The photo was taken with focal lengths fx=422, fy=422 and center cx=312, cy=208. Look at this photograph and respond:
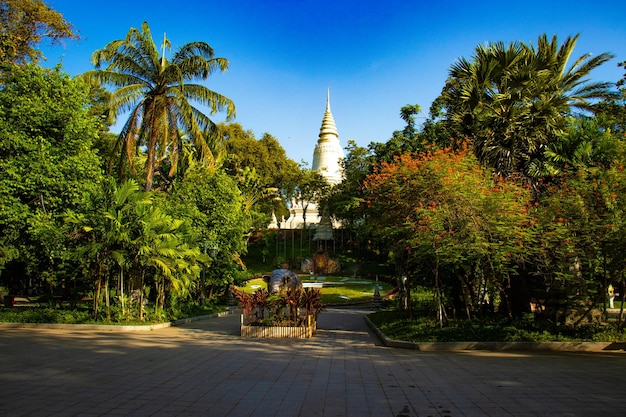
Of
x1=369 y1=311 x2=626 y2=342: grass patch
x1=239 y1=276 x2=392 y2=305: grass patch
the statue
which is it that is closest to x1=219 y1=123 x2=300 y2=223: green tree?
x1=239 y1=276 x2=392 y2=305: grass patch

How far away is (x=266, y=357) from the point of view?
8617mm

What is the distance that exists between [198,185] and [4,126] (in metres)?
8.51

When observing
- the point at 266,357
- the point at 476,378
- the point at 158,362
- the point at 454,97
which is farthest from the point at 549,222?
the point at 158,362

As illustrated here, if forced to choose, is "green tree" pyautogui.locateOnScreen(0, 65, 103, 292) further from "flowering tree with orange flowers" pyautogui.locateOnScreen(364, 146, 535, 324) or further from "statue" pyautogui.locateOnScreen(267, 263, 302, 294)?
"flowering tree with orange flowers" pyautogui.locateOnScreen(364, 146, 535, 324)

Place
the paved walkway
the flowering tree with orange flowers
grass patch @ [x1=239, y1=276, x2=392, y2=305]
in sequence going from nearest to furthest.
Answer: the paved walkway, the flowering tree with orange flowers, grass patch @ [x1=239, y1=276, x2=392, y2=305]

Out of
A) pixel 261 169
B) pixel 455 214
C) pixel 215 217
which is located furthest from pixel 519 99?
pixel 261 169

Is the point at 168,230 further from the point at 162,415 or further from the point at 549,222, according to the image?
the point at 549,222

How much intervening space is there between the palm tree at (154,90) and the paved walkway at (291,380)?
8891 mm

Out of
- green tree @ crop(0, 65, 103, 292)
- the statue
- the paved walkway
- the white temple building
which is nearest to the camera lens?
the paved walkway

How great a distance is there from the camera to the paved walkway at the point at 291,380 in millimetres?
5125

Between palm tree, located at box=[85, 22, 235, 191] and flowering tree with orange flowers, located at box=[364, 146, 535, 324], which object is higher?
palm tree, located at box=[85, 22, 235, 191]

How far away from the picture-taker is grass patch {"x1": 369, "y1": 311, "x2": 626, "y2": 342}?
10.1m

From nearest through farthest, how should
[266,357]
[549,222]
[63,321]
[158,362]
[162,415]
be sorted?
[162,415] < [158,362] < [266,357] < [549,222] < [63,321]

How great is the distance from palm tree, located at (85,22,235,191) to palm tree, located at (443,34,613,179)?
957 cm
